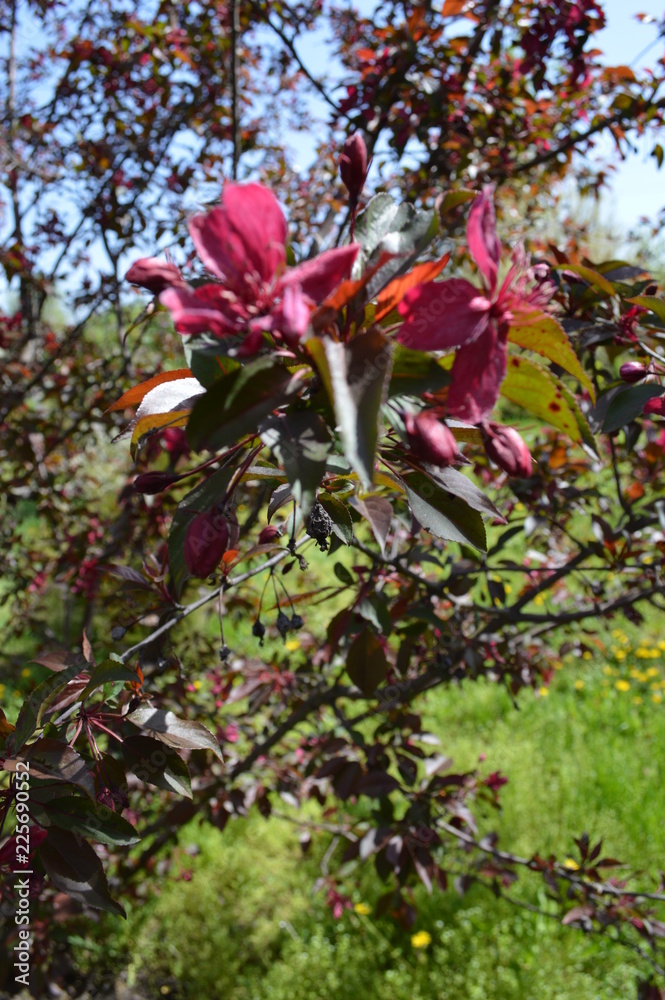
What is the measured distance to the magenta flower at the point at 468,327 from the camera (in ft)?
1.68

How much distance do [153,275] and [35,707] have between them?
46 cm

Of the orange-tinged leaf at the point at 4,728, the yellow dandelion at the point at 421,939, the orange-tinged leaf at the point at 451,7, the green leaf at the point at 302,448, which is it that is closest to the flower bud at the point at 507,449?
the green leaf at the point at 302,448

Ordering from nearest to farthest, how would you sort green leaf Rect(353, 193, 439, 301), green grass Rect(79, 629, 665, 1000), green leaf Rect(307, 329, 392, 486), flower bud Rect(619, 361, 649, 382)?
1. green leaf Rect(307, 329, 392, 486)
2. green leaf Rect(353, 193, 439, 301)
3. flower bud Rect(619, 361, 649, 382)
4. green grass Rect(79, 629, 665, 1000)

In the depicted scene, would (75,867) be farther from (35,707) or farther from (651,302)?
(651,302)

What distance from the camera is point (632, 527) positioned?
1.44m

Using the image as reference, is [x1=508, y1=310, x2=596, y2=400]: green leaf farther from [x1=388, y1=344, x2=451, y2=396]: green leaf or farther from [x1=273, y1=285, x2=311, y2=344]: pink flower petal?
[x1=273, y1=285, x2=311, y2=344]: pink flower petal

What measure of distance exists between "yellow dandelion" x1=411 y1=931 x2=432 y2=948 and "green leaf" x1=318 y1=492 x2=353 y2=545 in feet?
6.41

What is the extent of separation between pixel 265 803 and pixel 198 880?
3.29 feet


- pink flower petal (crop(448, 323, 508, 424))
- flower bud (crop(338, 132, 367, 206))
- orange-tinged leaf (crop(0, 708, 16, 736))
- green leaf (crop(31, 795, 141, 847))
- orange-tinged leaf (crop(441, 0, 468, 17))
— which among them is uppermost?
orange-tinged leaf (crop(441, 0, 468, 17))

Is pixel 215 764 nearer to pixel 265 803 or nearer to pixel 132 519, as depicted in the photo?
pixel 265 803

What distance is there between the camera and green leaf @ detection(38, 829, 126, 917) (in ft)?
2.42

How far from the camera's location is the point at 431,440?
0.51m

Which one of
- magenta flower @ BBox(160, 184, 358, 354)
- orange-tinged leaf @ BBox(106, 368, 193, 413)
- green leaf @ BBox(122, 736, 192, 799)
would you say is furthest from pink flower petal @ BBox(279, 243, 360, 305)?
green leaf @ BBox(122, 736, 192, 799)

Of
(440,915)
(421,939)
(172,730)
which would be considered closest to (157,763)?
(172,730)
